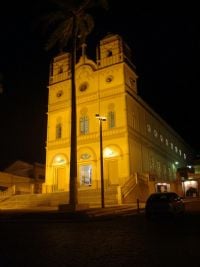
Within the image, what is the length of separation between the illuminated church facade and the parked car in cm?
1470

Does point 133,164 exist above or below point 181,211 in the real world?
above

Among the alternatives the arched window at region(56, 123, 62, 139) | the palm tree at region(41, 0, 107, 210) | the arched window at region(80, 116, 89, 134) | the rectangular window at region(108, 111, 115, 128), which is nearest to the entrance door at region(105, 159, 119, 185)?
the rectangular window at region(108, 111, 115, 128)

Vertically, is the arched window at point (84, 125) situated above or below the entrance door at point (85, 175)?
above

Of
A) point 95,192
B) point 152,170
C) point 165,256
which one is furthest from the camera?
point 152,170

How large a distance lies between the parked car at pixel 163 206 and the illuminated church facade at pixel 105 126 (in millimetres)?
14702

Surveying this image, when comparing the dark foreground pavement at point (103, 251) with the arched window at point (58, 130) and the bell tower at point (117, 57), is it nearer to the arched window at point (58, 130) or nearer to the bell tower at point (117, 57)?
the bell tower at point (117, 57)

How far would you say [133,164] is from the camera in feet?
117

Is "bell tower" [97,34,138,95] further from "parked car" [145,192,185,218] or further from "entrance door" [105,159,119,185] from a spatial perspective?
"parked car" [145,192,185,218]

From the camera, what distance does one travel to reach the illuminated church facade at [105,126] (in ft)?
117

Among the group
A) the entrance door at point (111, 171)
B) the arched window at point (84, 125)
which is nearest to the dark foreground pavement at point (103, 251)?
the entrance door at point (111, 171)

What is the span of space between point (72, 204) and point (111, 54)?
25.9m

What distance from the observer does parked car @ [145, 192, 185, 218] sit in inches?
637

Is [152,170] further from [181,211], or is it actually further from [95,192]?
[181,211]

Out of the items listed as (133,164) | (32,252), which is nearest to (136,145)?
(133,164)
